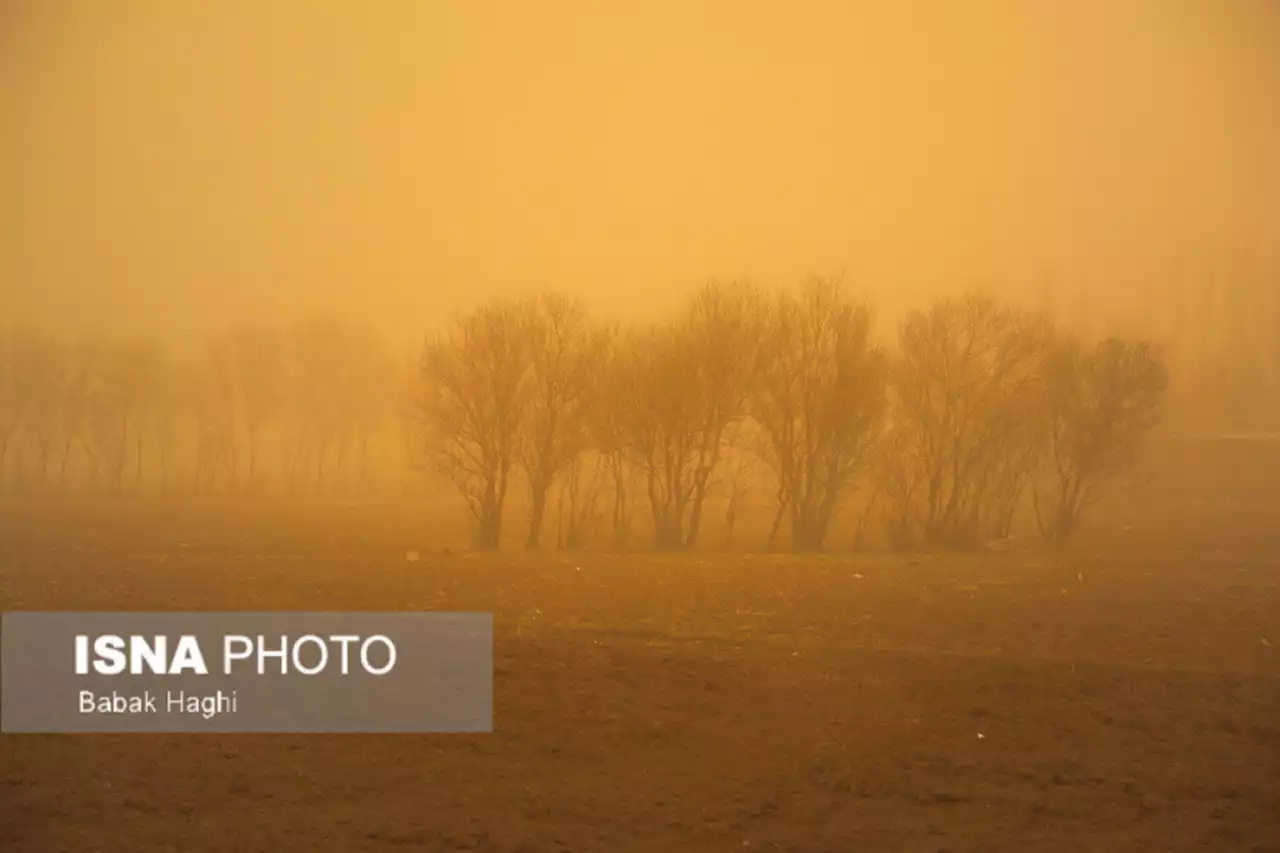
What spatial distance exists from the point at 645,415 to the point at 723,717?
A: 4.92 meters

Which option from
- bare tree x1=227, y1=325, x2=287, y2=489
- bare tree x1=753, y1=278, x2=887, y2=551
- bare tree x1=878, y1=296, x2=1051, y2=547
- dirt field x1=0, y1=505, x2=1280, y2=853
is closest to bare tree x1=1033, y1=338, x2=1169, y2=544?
bare tree x1=878, y1=296, x2=1051, y2=547

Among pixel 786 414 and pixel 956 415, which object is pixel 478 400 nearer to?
pixel 786 414

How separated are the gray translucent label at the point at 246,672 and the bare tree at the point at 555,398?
2.79m

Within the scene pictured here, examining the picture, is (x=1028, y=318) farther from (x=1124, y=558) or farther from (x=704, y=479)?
(x=704, y=479)

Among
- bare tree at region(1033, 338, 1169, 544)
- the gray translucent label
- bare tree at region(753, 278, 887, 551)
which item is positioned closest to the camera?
the gray translucent label

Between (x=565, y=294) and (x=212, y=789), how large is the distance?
5.60 meters

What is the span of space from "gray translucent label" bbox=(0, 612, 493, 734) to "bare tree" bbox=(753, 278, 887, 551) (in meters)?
4.29

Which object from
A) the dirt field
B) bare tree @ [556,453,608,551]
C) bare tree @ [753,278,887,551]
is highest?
bare tree @ [753,278,887,551]

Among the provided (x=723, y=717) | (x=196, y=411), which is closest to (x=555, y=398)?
(x=196, y=411)

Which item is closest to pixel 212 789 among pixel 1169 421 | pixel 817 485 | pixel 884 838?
pixel 884 838

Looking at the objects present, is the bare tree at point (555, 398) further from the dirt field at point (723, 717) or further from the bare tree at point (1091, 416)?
the bare tree at point (1091, 416)

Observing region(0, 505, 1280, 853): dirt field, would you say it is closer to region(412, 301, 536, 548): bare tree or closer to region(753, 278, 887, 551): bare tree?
region(412, 301, 536, 548): bare tree

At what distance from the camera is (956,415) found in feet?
35.3

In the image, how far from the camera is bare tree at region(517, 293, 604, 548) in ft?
32.8
